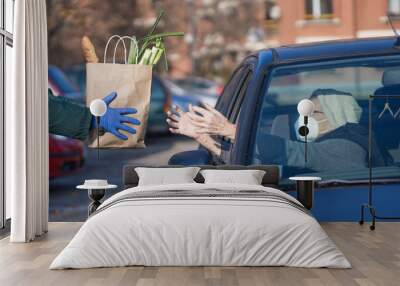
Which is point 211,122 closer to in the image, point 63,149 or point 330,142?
point 330,142

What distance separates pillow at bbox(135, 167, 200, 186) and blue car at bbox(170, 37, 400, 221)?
13.9 inches

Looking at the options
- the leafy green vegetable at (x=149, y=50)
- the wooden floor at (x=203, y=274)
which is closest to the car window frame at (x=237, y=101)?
the leafy green vegetable at (x=149, y=50)

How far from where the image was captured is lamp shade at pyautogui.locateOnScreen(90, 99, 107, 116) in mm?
6191

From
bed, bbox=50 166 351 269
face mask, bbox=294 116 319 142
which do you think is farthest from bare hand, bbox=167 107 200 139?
bed, bbox=50 166 351 269

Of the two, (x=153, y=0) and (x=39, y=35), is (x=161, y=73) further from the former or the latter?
(x=39, y=35)

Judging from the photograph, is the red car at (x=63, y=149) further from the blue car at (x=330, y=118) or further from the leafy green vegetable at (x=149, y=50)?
the blue car at (x=330, y=118)

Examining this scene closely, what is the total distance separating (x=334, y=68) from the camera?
584 centimetres

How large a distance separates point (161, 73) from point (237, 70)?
1556 millimetres

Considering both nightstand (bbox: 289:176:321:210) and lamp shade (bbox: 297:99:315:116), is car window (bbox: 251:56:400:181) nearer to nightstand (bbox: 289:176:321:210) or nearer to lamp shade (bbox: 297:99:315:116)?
lamp shade (bbox: 297:99:315:116)

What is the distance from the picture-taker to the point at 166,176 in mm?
5918

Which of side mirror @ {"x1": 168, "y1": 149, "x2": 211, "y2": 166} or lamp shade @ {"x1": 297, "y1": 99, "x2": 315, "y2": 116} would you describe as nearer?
lamp shade @ {"x1": 297, "y1": 99, "x2": 315, "y2": 116}

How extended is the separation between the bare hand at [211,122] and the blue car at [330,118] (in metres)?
0.17

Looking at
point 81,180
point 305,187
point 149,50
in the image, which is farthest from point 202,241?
point 81,180

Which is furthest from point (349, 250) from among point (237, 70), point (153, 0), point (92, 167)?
point (153, 0)
